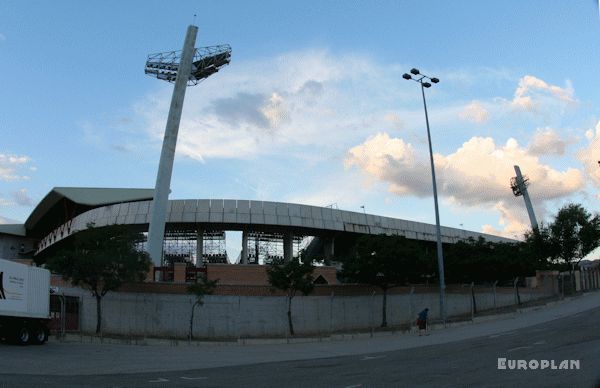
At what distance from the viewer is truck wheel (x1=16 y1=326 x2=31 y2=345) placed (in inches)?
978

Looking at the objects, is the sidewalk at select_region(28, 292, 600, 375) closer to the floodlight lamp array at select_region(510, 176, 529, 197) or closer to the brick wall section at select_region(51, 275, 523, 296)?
the brick wall section at select_region(51, 275, 523, 296)

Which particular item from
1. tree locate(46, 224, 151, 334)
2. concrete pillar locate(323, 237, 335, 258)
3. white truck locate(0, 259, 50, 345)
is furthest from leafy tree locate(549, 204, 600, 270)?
white truck locate(0, 259, 50, 345)

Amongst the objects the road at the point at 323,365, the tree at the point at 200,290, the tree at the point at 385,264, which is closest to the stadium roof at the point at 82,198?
the tree at the point at 200,290

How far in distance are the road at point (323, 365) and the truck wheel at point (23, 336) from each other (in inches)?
29.5

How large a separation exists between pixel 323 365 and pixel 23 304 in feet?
50.1

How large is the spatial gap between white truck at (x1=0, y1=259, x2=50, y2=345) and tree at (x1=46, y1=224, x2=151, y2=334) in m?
3.70

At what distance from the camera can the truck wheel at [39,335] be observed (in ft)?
84.0

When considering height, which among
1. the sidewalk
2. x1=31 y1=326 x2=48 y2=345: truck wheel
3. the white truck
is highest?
the white truck

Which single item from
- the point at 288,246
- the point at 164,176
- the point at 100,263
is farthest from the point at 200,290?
the point at 288,246

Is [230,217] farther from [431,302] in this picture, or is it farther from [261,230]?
[431,302]

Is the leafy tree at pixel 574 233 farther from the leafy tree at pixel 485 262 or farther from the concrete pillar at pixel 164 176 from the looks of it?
the concrete pillar at pixel 164 176

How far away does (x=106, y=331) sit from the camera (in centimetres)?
3294

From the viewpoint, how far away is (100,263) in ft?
101

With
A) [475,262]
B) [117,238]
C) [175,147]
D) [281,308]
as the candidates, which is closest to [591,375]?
[281,308]
